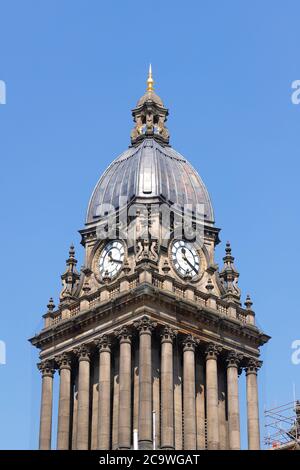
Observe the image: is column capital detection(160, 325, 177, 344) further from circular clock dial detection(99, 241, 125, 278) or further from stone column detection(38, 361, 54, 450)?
stone column detection(38, 361, 54, 450)

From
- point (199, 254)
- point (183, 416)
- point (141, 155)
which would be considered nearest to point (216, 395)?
point (183, 416)

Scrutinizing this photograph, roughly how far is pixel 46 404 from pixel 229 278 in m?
14.4

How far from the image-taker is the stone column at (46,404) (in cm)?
9481

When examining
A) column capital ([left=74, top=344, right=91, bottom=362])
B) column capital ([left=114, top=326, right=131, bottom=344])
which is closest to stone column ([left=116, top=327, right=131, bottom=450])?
column capital ([left=114, top=326, right=131, bottom=344])

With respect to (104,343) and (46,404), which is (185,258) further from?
(46,404)

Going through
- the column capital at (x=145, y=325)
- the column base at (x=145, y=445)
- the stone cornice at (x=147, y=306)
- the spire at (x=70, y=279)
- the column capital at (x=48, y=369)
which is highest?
the spire at (x=70, y=279)

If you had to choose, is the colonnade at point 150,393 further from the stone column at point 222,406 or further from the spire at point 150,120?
the spire at point 150,120

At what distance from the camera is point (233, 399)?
9438cm

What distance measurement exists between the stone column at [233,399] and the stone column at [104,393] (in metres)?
7.90

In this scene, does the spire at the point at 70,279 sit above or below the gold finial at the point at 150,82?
below

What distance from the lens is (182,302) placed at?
304 ft

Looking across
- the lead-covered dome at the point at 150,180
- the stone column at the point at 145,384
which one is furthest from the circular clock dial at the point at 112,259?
the stone column at the point at 145,384

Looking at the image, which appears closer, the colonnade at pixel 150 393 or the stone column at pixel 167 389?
the stone column at pixel 167 389
